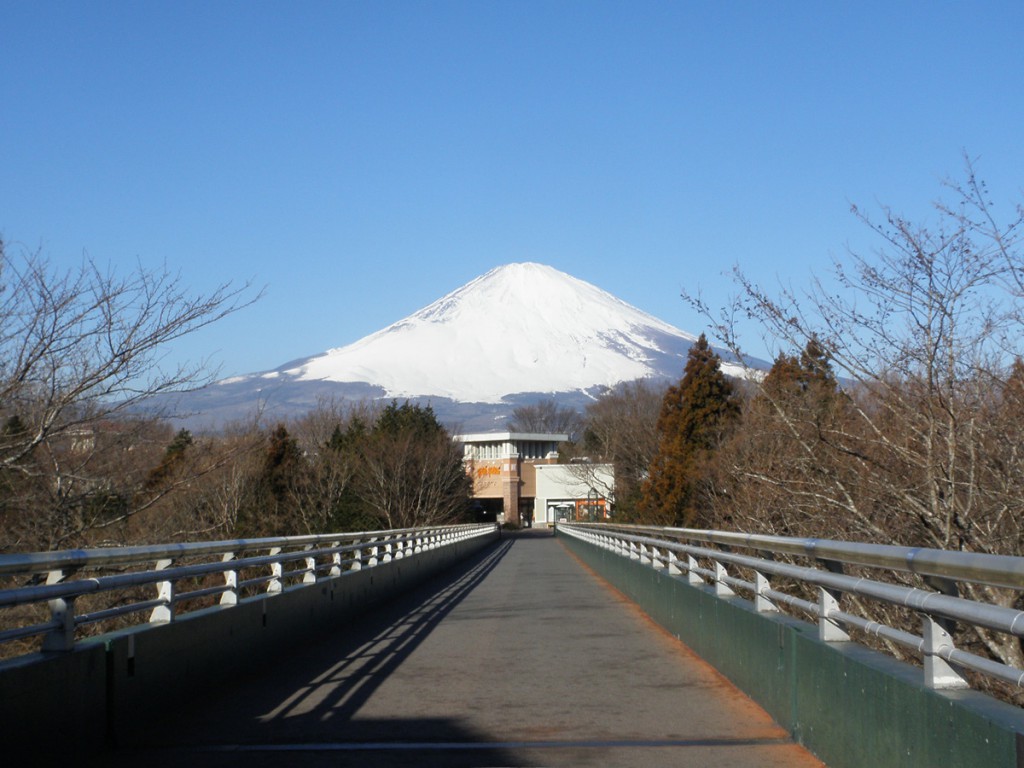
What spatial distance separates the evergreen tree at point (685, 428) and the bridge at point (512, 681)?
36.9 meters

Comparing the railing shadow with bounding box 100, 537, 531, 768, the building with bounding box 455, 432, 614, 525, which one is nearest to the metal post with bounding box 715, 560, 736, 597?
the railing shadow with bounding box 100, 537, 531, 768

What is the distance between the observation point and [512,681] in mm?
11234

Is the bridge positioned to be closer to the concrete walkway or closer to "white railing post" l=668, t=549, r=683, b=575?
the concrete walkway

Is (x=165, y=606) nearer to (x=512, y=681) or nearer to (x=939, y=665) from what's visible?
(x=512, y=681)

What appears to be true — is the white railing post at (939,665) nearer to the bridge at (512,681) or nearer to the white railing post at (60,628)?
the bridge at (512,681)

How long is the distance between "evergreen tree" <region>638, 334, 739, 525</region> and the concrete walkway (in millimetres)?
36508

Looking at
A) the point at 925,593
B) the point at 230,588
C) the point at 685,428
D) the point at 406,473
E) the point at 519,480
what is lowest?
the point at 230,588

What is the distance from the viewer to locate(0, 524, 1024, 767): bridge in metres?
5.68

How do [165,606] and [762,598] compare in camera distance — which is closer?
[165,606]

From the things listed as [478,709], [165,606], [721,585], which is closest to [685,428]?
[721,585]

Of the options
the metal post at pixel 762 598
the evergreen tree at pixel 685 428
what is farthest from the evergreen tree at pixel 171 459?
the evergreen tree at pixel 685 428

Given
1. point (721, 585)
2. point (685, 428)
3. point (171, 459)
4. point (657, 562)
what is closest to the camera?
point (721, 585)

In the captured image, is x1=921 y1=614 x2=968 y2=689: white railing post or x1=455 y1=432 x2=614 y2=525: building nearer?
x1=921 y1=614 x2=968 y2=689: white railing post

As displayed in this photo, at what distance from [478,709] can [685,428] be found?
150ft
